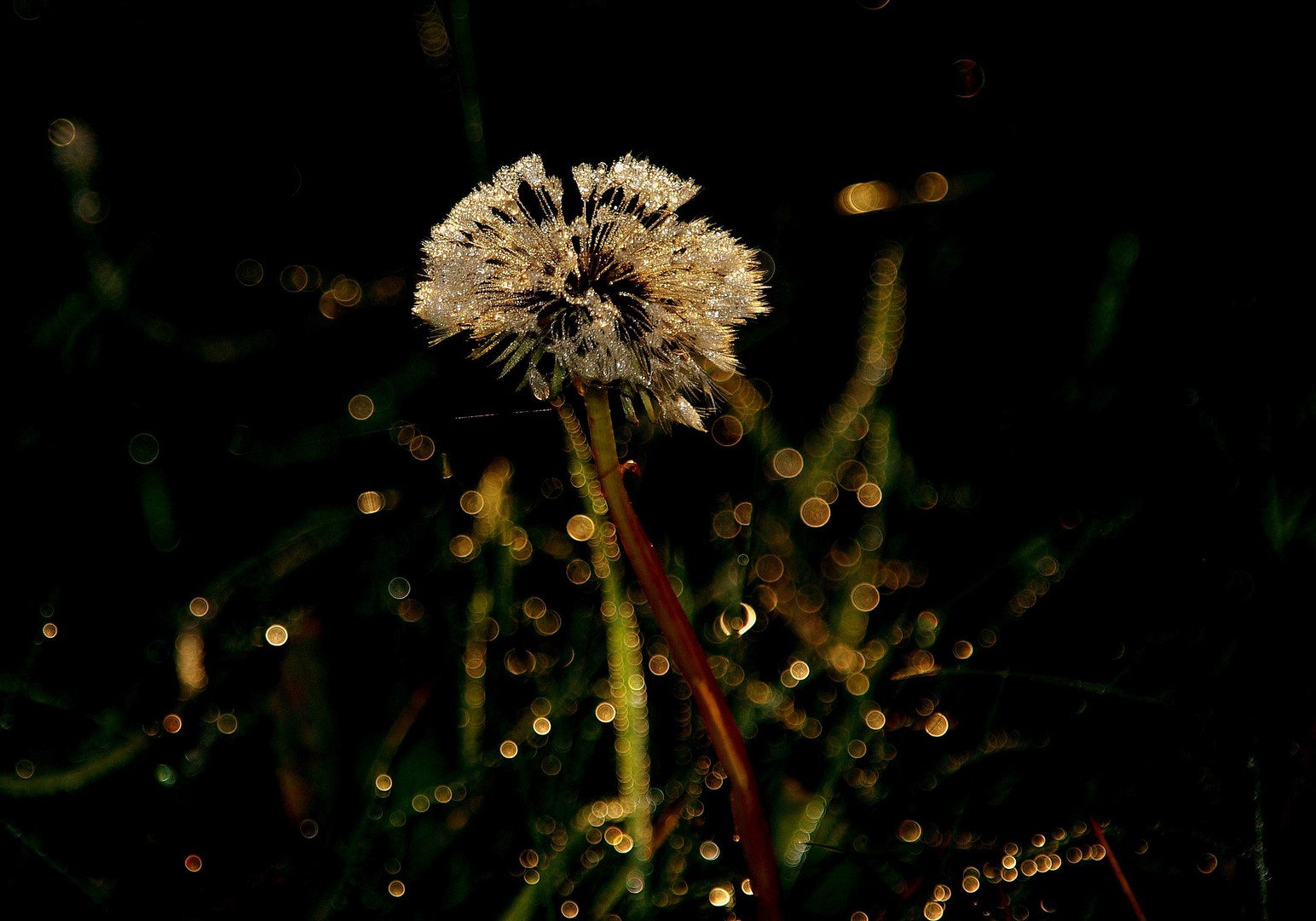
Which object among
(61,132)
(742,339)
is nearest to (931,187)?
(742,339)

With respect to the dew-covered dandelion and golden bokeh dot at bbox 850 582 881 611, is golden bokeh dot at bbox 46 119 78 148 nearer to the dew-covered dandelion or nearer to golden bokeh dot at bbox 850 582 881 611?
the dew-covered dandelion

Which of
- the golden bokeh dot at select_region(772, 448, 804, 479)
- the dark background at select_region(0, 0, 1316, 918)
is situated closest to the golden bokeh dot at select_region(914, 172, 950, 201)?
the dark background at select_region(0, 0, 1316, 918)

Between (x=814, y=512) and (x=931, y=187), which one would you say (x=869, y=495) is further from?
(x=931, y=187)

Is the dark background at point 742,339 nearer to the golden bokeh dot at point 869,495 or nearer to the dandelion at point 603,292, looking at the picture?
the golden bokeh dot at point 869,495

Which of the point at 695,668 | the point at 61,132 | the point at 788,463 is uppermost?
the point at 61,132

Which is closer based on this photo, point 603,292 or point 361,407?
point 603,292

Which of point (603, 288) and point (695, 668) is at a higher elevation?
point (603, 288)

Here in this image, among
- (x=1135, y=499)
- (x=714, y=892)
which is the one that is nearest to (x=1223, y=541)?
(x=1135, y=499)
